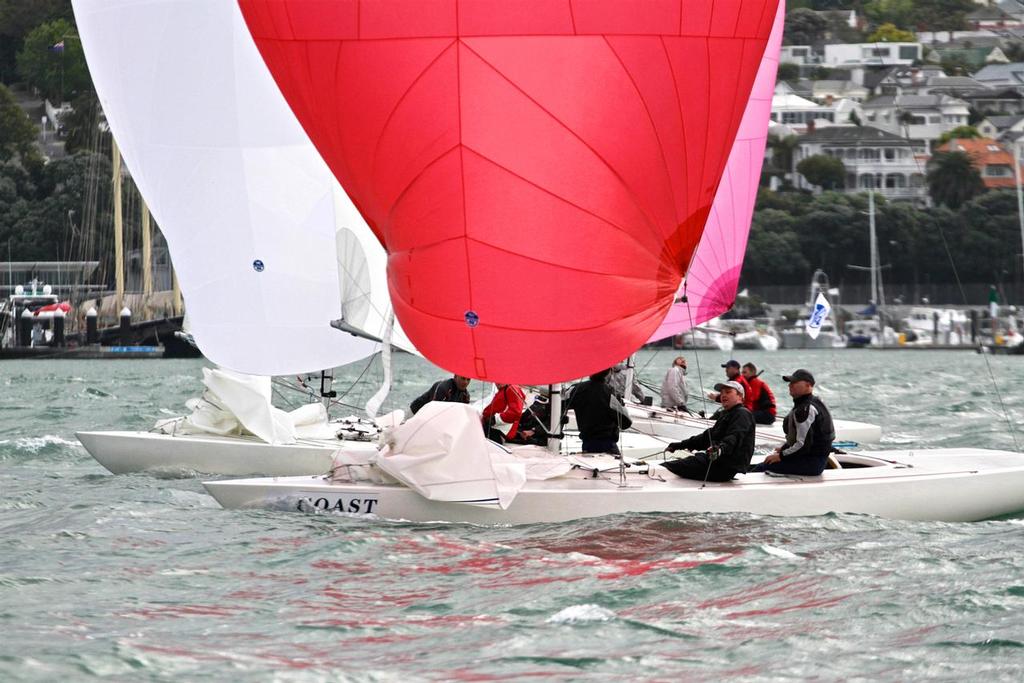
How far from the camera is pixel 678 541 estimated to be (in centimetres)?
873

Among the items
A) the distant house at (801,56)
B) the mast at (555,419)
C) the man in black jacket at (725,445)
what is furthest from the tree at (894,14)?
the man in black jacket at (725,445)

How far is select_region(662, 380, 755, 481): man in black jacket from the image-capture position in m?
9.47

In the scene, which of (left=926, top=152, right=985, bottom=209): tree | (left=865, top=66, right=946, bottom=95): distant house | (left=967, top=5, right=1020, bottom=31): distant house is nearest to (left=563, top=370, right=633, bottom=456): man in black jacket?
(left=926, top=152, right=985, bottom=209): tree

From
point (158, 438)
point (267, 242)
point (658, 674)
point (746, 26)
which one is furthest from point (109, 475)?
point (658, 674)

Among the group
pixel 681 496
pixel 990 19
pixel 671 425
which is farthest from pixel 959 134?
pixel 681 496

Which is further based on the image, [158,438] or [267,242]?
[267,242]

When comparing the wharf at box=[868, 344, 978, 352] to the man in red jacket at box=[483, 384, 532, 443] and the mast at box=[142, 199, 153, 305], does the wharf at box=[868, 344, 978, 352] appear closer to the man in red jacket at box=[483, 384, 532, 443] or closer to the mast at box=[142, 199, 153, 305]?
the mast at box=[142, 199, 153, 305]

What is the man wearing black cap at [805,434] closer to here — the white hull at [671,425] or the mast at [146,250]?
the white hull at [671,425]

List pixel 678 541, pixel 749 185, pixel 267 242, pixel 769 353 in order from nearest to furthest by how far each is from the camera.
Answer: pixel 678 541 < pixel 267 242 < pixel 749 185 < pixel 769 353

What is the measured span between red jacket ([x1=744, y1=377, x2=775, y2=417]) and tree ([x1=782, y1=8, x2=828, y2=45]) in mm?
126571

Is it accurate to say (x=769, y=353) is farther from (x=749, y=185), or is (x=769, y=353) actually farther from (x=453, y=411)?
(x=453, y=411)

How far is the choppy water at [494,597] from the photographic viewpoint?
257 inches

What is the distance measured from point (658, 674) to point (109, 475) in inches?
287

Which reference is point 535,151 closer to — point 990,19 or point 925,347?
→ point 925,347
